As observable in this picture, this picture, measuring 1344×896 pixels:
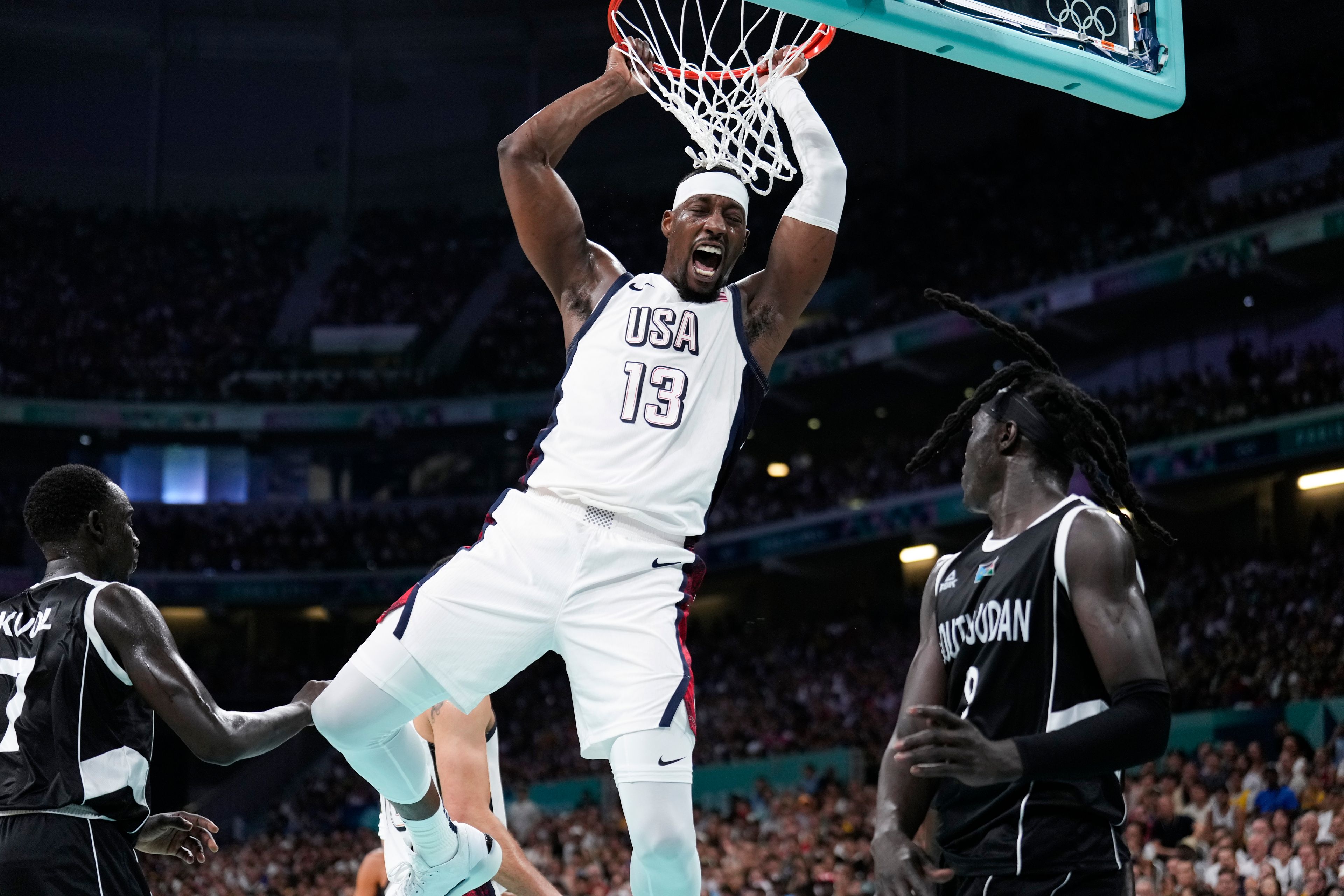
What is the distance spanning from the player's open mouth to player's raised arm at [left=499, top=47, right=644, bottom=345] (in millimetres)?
280

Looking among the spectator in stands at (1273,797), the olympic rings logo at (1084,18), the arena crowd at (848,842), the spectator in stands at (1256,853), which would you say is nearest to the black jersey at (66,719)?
the olympic rings logo at (1084,18)

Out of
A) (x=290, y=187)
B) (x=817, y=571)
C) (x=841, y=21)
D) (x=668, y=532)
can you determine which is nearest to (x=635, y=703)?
(x=668, y=532)

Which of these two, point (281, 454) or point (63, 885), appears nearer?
point (63, 885)

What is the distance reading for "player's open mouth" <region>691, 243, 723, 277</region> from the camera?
5094 mm

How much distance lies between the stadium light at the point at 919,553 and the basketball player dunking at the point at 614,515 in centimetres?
2228

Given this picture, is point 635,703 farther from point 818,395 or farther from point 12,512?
point 12,512

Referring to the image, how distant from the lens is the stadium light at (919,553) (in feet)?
89.2

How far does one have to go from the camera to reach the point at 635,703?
14.6ft

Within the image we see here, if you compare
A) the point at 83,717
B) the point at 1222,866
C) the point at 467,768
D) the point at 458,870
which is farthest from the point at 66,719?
the point at 1222,866

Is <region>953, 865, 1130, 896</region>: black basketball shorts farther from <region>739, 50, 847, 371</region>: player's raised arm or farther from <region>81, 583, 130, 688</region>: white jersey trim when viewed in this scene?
<region>81, 583, 130, 688</region>: white jersey trim

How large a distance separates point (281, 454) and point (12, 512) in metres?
6.51

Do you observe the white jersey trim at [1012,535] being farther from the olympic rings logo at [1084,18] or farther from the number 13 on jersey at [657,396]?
the olympic rings logo at [1084,18]

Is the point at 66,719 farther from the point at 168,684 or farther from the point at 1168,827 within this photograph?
the point at 1168,827

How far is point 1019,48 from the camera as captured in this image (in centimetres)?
533
